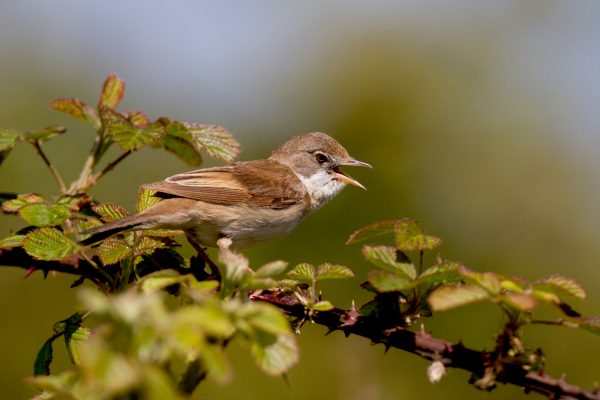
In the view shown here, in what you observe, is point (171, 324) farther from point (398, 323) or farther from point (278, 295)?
point (278, 295)

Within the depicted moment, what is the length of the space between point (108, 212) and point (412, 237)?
1.30 metres

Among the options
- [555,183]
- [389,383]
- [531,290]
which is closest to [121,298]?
[531,290]

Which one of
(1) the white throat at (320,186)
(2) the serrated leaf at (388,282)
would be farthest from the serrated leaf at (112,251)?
(1) the white throat at (320,186)

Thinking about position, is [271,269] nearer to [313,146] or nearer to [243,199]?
[243,199]

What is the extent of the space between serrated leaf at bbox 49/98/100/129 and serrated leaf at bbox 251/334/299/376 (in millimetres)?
1614

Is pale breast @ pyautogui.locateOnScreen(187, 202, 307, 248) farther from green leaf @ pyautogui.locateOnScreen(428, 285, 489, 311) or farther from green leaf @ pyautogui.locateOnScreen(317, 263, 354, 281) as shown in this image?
green leaf @ pyautogui.locateOnScreen(428, 285, 489, 311)

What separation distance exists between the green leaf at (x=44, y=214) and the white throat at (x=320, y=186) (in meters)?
2.66

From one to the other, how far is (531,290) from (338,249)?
456cm

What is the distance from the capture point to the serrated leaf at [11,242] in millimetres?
2586

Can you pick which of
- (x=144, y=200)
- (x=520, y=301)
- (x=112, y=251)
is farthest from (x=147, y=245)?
Result: (x=520, y=301)

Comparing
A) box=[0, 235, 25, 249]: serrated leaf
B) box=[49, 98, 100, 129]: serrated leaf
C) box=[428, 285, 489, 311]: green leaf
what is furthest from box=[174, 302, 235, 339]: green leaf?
box=[49, 98, 100, 129]: serrated leaf

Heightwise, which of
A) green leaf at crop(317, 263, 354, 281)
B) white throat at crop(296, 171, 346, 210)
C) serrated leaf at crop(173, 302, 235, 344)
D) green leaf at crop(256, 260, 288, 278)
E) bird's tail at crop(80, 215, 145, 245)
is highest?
serrated leaf at crop(173, 302, 235, 344)

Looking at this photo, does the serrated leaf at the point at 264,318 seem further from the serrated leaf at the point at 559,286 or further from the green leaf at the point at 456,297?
the serrated leaf at the point at 559,286

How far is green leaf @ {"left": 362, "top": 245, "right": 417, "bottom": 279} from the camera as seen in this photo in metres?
2.11
